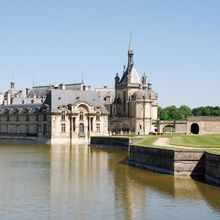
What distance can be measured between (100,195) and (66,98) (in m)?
68.3

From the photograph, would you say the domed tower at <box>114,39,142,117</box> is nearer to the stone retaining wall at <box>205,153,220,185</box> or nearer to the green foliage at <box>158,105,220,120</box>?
the green foliage at <box>158,105,220,120</box>

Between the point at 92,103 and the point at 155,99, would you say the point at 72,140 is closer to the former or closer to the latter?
the point at 92,103

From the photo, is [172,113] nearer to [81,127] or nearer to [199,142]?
[81,127]

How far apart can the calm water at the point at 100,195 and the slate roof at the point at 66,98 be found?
51447 millimetres

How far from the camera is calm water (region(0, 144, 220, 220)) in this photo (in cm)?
2722

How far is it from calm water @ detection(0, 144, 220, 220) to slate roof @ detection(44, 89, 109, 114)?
51.4 m

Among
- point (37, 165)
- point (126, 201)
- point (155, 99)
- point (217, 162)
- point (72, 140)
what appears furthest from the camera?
point (155, 99)

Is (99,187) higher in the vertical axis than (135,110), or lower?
lower

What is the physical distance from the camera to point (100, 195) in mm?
32594

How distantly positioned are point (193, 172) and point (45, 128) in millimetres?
62868

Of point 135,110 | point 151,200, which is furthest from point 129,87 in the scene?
point 151,200

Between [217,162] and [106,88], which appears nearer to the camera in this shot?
[217,162]

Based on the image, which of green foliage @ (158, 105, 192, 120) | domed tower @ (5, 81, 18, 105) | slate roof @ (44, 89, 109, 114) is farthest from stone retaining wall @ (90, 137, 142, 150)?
green foliage @ (158, 105, 192, 120)

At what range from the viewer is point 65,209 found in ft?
92.1
